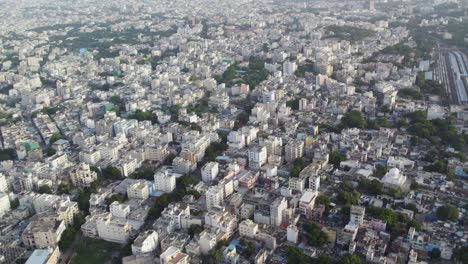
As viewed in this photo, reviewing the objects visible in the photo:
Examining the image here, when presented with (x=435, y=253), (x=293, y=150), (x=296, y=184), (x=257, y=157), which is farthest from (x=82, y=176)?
(x=435, y=253)

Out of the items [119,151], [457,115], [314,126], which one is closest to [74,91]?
[119,151]

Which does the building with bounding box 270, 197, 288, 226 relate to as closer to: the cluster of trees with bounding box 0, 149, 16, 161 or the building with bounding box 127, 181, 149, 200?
the building with bounding box 127, 181, 149, 200

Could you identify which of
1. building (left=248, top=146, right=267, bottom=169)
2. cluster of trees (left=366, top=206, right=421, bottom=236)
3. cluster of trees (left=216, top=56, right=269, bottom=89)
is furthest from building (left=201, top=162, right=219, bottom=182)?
cluster of trees (left=216, top=56, right=269, bottom=89)

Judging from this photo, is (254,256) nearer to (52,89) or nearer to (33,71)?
(52,89)

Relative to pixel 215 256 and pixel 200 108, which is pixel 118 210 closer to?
pixel 215 256

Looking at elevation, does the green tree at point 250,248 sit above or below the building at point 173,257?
below

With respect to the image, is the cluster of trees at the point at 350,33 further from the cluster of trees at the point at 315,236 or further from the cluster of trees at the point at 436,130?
the cluster of trees at the point at 315,236

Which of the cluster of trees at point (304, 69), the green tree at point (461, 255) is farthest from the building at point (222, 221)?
the cluster of trees at point (304, 69)
